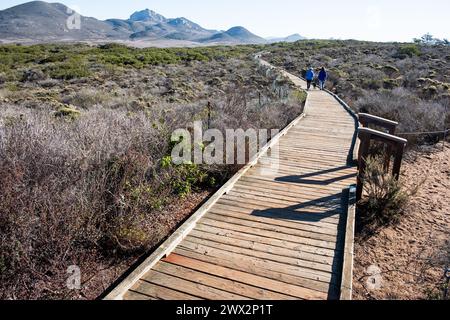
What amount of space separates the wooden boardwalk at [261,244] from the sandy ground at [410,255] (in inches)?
20.1

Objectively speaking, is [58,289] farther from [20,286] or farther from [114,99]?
[114,99]

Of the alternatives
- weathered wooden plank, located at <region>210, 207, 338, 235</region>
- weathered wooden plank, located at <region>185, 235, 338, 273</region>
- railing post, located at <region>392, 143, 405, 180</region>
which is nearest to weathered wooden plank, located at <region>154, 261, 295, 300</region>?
weathered wooden plank, located at <region>185, 235, 338, 273</region>

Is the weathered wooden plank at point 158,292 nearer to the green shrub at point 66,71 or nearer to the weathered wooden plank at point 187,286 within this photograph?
the weathered wooden plank at point 187,286

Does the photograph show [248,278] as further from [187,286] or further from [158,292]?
[158,292]

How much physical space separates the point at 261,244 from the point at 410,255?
2228 mm

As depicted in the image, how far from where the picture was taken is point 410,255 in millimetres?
4770

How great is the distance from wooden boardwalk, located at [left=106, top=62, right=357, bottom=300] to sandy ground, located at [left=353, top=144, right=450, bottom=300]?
0.51 metres

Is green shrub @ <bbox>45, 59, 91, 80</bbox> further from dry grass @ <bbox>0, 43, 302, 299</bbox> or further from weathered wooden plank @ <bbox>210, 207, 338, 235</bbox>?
weathered wooden plank @ <bbox>210, 207, 338, 235</bbox>

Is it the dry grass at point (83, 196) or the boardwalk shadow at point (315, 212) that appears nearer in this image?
the dry grass at point (83, 196)

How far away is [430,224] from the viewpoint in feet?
18.7

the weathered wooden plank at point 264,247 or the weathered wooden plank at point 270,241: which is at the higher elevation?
the weathered wooden plank at point 270,241

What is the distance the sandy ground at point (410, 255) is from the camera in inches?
158

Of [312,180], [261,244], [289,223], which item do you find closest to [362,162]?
[312,180]

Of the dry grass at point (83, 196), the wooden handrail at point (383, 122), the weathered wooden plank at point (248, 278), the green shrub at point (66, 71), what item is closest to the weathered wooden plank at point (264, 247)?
the weathered wooden plank at point (248, 278)
